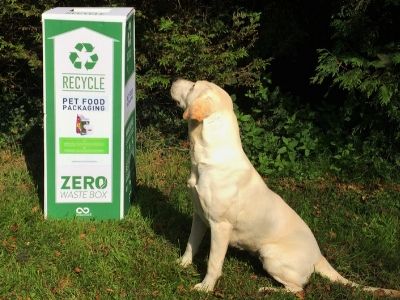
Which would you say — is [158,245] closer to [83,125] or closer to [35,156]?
[83,125]

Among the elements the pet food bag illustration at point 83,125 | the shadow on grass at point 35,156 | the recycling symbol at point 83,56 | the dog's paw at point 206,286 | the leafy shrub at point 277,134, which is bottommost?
the dog's paw at point 206,286

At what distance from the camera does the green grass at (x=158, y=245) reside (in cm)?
473

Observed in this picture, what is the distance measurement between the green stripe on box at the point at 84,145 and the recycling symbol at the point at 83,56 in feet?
2.17

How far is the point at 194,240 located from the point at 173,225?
2.49ft

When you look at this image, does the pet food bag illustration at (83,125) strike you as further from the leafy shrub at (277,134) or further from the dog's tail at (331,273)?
the leafy shrub at (277,134)

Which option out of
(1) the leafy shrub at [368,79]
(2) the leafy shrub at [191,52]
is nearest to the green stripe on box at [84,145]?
(2) the leafy shrub at [191,52]

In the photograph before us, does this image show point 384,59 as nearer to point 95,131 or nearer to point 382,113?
point 382,113

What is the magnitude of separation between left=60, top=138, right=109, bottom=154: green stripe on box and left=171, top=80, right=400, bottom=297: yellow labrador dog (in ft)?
4.03

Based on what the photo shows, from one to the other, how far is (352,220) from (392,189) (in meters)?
1.04

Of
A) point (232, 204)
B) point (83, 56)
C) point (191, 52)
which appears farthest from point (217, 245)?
point (191, 52)

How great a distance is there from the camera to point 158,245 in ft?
17.6

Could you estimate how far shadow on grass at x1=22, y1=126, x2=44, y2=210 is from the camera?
6617 mm

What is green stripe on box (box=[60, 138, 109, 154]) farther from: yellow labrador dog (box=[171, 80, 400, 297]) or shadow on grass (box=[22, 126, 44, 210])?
yellow labrador dog (box=[171, 80, 400, 297])

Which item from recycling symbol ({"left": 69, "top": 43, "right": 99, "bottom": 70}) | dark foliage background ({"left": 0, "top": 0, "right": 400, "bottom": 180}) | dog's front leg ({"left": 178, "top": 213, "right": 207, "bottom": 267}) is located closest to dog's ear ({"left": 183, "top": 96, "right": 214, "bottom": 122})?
dog's front leg ({"left": 178, "top": 213, "right": 207, "bottom": 267})
